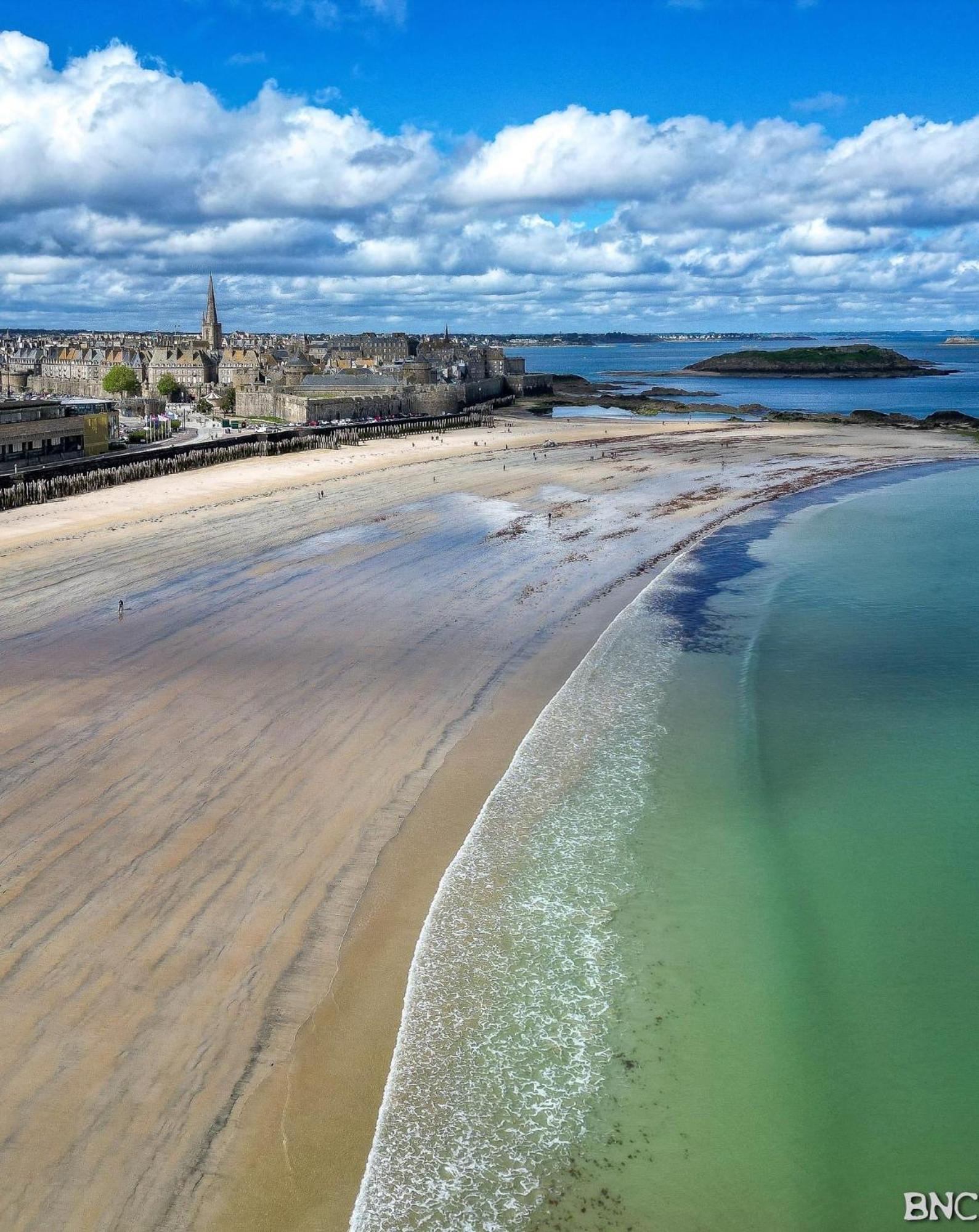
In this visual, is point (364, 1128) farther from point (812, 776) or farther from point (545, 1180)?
point (812, 776)

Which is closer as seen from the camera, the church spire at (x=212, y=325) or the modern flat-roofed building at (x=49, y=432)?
the modern flat-roofed building at (x=49, y=432)

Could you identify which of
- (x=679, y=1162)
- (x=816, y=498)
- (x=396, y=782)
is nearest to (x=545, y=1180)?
(x=679, y=1162)

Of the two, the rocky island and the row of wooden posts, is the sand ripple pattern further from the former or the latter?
the rocky island

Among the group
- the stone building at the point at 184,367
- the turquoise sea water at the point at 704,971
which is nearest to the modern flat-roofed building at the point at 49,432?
the turquoise sea water at the point at 704,971

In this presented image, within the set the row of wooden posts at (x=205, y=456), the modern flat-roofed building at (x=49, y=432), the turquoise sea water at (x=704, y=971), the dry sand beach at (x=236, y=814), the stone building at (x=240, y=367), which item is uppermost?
the stone building at (x=240, y=367)

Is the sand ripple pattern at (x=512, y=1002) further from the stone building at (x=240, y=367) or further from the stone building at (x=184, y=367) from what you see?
the stone building at (x=184, y=367)

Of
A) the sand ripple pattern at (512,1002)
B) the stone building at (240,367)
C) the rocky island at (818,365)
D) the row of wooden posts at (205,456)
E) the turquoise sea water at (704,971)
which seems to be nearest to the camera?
the sand ripple pattern at (512,1002)

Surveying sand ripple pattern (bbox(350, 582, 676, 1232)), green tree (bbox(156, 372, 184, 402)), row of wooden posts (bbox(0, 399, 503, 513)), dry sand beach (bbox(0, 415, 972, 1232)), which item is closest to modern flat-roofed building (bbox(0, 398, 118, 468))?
row of wooden posts (bbox(0, 399, 503, 513))

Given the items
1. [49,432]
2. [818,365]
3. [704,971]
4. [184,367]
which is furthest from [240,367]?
[818,365]
